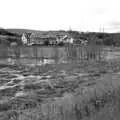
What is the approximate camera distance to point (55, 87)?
8.98 meters

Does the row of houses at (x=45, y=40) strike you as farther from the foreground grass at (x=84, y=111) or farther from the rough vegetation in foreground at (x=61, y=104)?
the foreground grass at (x=84, y=111)

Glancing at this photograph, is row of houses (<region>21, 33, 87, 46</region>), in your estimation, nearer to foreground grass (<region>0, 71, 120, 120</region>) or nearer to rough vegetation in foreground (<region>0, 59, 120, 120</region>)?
rough vegetation in foreground (<region>0, 59, 120, 120</region>)

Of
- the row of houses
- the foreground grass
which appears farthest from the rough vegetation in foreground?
the row of houses

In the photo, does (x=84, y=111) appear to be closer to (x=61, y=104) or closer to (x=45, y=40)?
(x=61, y=104)

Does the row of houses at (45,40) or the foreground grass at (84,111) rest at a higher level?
the row of houses at (45,40)

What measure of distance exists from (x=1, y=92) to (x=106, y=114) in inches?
237

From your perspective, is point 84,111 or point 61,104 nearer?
point 84,111

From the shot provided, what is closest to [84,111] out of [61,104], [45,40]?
[61,104]

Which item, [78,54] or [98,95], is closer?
[98,95]

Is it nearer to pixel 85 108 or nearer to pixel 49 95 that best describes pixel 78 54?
pixel 49 95

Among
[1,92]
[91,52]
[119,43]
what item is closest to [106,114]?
[1,92]

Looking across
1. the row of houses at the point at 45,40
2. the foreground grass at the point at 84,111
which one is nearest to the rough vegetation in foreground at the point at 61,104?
the foreground grass at the point at 84,111

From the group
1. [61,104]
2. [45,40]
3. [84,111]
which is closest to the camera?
[84,111]

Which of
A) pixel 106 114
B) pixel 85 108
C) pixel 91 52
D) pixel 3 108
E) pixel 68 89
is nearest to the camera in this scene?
pixel 106 114
